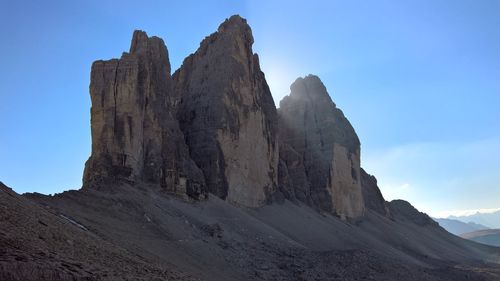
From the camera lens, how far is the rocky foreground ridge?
1988 centimetres

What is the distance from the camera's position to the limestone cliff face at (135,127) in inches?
1599

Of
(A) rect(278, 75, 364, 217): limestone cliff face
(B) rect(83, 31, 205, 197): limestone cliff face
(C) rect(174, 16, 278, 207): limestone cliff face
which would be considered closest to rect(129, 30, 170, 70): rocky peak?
(B) rect(83, 31, 205, 197): limestone cliff face

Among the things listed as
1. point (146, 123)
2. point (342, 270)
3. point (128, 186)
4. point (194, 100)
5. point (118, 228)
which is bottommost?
point (342, 270)

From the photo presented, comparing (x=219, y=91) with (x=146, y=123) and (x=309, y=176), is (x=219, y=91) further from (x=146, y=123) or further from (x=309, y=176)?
(x=309, y=176)

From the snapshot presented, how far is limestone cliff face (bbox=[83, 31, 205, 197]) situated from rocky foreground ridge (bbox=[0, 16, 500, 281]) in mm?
106

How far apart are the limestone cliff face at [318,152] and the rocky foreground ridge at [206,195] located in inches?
9.5

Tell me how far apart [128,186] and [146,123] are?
8.18 metres

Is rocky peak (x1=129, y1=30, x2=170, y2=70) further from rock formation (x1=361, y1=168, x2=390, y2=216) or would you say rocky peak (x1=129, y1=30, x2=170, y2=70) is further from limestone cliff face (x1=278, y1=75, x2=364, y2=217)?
rock formation (x1=361, y1=168, x2=390, y2=216)

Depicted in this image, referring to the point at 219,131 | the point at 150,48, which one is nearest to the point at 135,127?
the point at 150,48

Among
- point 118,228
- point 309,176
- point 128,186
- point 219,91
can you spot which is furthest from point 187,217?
point 309,176

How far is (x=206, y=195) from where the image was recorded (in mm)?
46188

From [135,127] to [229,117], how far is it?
16.8 meters

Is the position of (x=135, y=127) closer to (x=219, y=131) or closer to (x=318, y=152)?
(x=219, y=131)

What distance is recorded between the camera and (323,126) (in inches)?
3342
